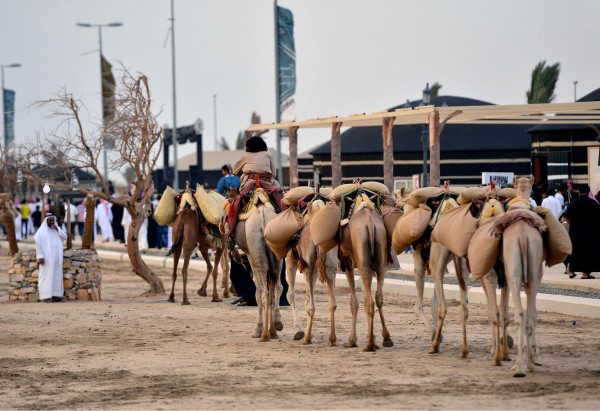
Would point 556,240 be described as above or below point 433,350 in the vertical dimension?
above

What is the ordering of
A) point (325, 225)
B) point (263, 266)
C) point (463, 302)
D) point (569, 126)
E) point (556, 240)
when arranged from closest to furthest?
point (556, 240)
point (463, 302)
point (325, 225)
point (263, 266)
point (569, 126)

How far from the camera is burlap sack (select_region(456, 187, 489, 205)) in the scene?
45.8ft

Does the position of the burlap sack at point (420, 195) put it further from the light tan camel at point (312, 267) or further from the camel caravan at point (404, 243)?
the light tan camel at point (312, 267)

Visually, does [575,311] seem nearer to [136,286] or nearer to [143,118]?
[143,118]

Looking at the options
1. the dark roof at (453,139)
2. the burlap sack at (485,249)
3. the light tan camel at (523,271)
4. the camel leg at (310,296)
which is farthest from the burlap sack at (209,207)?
the dark roof at (453,139)

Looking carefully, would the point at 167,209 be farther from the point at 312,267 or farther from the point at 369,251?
the point at 369,251

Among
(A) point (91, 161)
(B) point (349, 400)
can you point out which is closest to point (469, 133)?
(A) point (91, 161)

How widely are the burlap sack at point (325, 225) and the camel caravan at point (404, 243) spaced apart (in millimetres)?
11

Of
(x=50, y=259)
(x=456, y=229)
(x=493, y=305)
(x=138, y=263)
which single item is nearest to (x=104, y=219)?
(x=138, y=263)

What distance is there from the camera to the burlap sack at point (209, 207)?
22.4 m

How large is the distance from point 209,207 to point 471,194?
9.11m

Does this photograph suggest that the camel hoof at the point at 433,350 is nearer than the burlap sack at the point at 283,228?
Yes

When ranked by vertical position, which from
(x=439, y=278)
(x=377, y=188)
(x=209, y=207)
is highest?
(x=377, y=188)

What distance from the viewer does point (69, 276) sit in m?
23.4
